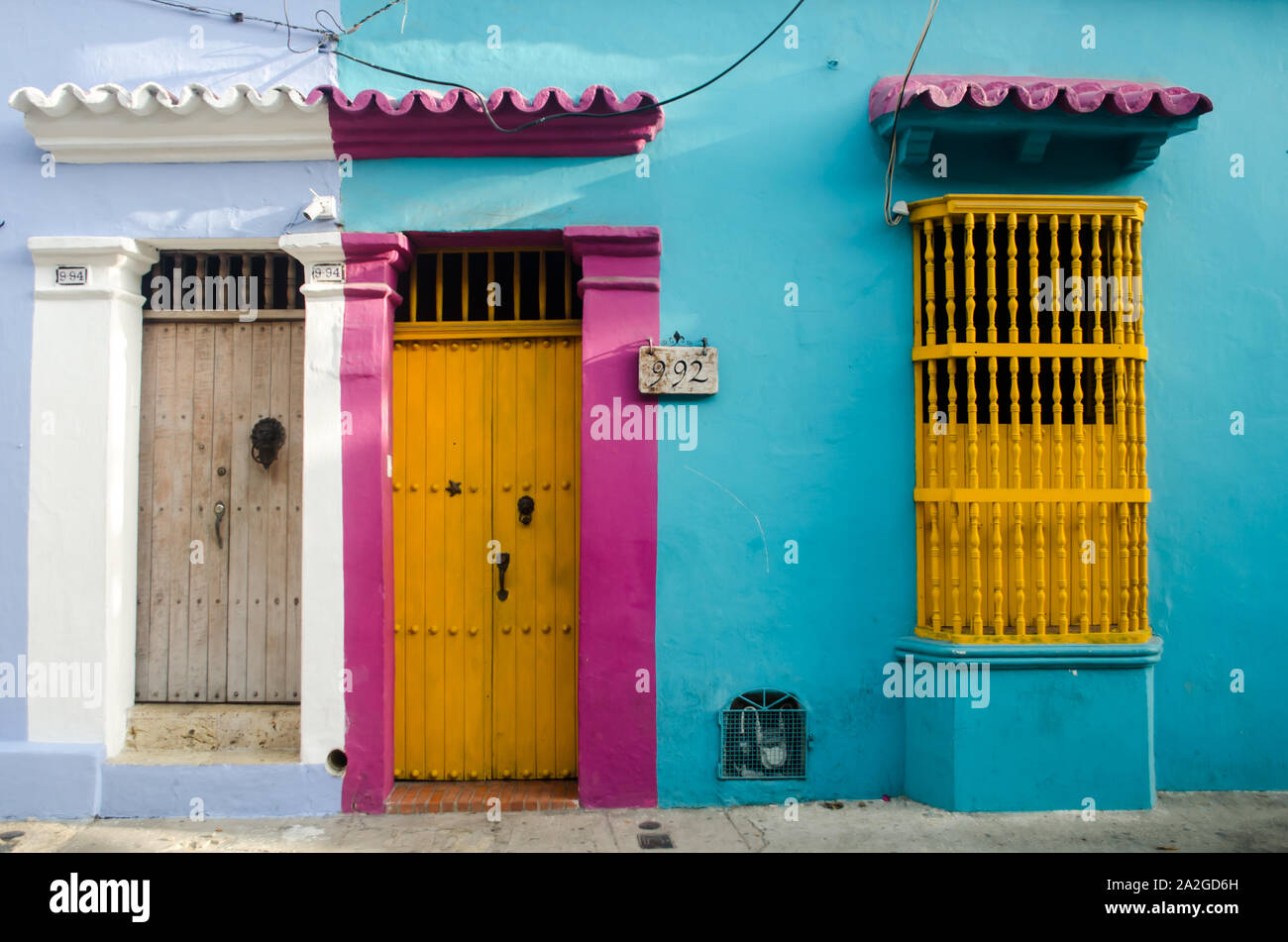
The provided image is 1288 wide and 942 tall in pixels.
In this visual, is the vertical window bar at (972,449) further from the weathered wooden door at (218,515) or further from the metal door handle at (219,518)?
the metal door handle at (219,518)

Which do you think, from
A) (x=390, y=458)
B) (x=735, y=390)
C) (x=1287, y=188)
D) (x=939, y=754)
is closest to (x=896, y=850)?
(x=939, y=754)

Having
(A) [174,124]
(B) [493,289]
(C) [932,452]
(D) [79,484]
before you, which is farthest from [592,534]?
(A) [174,124]

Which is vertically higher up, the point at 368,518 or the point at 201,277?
the point at 201,277

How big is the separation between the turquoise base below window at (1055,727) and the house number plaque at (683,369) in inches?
66.0

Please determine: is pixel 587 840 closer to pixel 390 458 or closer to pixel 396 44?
pixel 390 458

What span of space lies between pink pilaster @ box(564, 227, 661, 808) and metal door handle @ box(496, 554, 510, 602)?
461 millimetres

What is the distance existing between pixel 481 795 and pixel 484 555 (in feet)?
3.83

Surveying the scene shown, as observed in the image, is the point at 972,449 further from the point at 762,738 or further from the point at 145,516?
the point at 145,516

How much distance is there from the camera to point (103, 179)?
420 cm

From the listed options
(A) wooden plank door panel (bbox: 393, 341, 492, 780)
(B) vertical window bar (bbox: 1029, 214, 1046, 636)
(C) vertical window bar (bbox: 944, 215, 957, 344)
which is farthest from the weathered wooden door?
(B) vertical window bar (bbox: 1029, 214, 1046, 636)

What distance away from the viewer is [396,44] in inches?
168

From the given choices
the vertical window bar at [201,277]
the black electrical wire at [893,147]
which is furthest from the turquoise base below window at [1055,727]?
the vertical window bar at [201,277]

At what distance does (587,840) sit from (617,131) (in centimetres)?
330
